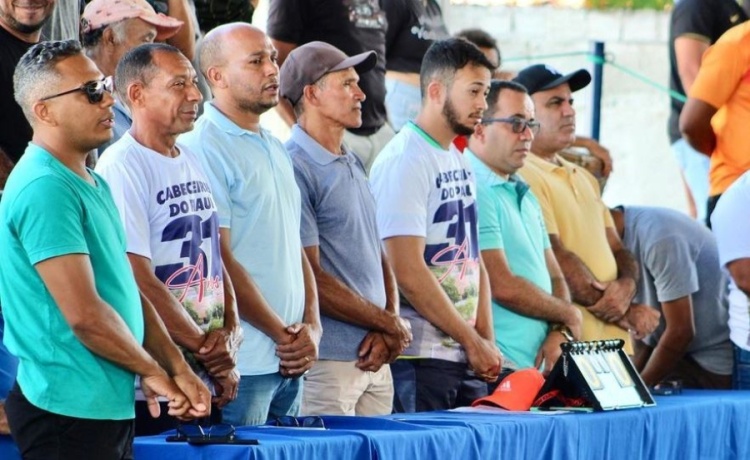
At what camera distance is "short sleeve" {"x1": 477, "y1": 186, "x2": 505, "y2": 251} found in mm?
6277

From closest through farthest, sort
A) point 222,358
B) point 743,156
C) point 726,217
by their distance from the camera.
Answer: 1. point 222,358
2. point 726,217
3. point 743,156

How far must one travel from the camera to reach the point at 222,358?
4.66 meters

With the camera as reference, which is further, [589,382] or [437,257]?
[437,257]

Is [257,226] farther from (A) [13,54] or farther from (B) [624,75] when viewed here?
(B) [624,75]

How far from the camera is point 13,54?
4.98 meters

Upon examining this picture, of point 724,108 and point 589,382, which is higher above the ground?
point 724,108

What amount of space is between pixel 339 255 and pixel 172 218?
104 cm

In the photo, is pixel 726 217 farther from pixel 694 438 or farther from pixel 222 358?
pixel 222 358

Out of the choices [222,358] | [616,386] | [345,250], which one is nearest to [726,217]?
[616,386]

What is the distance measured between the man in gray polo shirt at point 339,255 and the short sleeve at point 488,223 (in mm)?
745

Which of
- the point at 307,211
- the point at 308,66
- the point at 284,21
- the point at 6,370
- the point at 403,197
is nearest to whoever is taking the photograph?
the point at 6,370

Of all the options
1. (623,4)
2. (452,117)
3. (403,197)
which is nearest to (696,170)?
(452,117)

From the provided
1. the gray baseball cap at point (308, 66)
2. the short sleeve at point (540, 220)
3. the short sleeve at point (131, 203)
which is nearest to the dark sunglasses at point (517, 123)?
the short sleeve at point (540, 220)

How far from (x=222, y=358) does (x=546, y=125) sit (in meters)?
2.74
